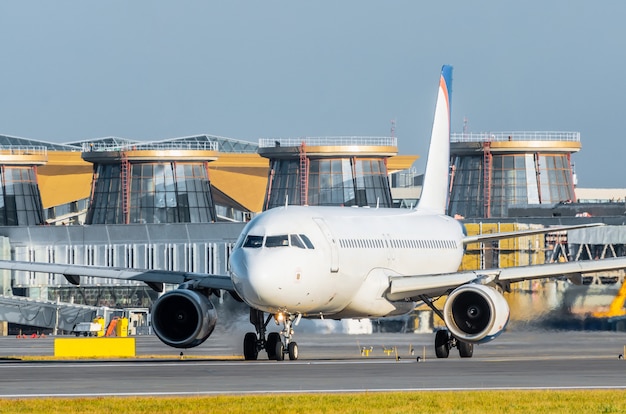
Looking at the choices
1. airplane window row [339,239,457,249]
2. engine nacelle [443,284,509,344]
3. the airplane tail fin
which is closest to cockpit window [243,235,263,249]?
airplane window row [339,239,457,249]

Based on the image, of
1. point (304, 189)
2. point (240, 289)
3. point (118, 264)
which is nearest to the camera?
point (240, 289)

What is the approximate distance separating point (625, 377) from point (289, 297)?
9.71 meters

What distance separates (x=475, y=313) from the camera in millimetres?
40188

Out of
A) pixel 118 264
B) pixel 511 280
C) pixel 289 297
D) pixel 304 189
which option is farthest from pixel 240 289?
pixel 304 189

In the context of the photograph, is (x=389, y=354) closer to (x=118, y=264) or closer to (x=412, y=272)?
(x=412, y=272)

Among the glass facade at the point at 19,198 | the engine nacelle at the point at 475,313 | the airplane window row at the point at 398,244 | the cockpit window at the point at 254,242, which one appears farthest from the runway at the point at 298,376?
the glass facade at the point at 19,198

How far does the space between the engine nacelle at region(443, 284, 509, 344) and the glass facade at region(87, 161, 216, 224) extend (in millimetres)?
81802

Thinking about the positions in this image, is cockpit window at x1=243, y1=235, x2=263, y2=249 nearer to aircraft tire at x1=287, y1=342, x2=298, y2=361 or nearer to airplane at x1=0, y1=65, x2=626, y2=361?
airplane at x1=0, y1=65, x2=626, y2=361

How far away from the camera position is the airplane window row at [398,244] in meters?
41.0

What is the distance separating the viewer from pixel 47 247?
→ 331ft

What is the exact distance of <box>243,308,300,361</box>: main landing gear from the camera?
127 ft

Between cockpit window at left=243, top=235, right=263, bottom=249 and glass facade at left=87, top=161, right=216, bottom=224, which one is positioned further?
glass facade at left=87, top=161, right=216, bottom=224

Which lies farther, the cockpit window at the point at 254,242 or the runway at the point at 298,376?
Answer: the cockpit window at the point at 254,242

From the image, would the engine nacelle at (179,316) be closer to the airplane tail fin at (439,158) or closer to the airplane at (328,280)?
the airplane at (328,280)
